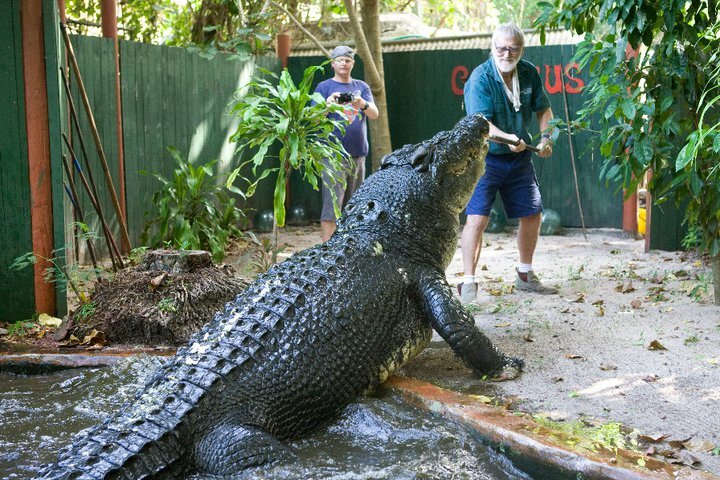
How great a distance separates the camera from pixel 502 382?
4.20 meters

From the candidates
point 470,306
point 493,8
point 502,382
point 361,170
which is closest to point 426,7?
point 493,8

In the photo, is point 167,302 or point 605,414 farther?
point 167,302

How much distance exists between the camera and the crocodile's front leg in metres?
4.13

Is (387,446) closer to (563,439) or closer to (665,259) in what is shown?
(563,439)

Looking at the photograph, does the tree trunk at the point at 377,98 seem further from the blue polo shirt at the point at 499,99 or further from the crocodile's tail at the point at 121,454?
the crocodile's tail at the point at 121,454

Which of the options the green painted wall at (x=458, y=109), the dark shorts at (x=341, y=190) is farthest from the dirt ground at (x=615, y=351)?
the green painted wall at (x=458, y=109)

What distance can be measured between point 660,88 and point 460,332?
2.28 meters

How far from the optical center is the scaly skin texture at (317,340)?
9.89ft

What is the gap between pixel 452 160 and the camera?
4676 millimetres

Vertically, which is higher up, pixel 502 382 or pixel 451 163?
pixel 451 163

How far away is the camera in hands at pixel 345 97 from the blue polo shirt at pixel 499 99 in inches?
62.5

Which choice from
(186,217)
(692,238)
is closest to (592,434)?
(692,238)

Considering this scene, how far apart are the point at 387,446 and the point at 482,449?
16.5 inches

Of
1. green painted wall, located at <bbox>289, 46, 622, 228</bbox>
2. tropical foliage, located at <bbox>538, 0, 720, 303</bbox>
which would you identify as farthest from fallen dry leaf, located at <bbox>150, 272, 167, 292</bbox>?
green painted wall, located at <bbox>289, 46, 622, 228</bbox>
